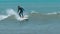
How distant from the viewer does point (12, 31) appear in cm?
1962

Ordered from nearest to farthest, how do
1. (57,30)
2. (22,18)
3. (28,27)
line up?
(57,30)
(28,27)
(22,18)

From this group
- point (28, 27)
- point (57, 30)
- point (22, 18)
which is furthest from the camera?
point (22, 18)

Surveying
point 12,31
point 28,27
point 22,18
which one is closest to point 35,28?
point 28,27

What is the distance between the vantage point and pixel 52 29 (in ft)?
66.8

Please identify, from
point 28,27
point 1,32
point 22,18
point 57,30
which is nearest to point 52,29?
point 57,30

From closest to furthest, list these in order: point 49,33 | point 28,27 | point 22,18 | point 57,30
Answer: point 49,33 < point 57,30 < point 28,27 < point 22,18

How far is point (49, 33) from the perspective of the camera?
18750 millimetres

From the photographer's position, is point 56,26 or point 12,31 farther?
point 56,26

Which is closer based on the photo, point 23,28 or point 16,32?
point 16,32

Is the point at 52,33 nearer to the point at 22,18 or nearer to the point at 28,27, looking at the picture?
the point at 28,27

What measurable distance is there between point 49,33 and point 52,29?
1.67 meters

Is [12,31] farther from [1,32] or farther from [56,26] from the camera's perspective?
[56,26]

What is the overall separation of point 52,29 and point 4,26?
3707 millimetres

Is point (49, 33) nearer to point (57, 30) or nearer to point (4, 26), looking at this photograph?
point (57, 30)
